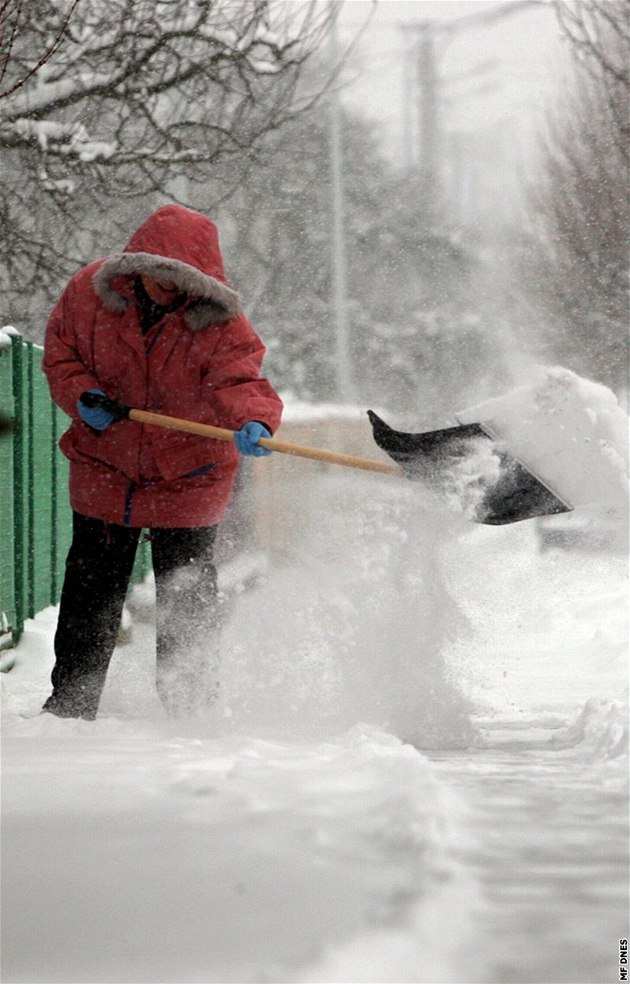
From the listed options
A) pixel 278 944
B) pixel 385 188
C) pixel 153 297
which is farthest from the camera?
pixel 385 188

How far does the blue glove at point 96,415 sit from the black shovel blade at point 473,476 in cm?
96

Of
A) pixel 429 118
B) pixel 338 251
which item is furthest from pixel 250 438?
pixel 429 118

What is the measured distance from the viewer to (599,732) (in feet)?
14.3

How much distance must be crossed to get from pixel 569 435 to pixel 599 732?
3.31 feet

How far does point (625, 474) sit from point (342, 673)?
3.63ft

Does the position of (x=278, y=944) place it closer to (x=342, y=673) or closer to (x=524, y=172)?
(x=342, y=673)

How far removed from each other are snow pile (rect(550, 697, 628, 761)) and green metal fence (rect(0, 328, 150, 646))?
309 centimetres

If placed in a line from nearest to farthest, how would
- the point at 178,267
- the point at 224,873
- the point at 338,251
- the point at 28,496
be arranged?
the point at 224,873, the point at 178,267, the point at 28,496, the point at 338,251

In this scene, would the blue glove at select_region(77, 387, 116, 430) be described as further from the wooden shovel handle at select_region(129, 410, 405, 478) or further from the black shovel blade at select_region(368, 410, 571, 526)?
the black shovel blade at select_region(368, 410, 571, 526)

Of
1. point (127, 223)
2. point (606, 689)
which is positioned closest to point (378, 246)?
point (127, 223)

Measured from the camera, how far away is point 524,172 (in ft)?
101

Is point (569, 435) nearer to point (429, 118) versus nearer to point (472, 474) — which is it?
point (472, 474)

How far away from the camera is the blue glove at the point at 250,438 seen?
442cm

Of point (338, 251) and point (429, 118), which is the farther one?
point (429, 118)
